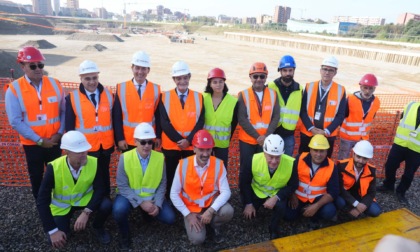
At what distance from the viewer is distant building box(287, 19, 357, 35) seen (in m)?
64.8

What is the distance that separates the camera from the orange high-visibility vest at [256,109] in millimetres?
4812

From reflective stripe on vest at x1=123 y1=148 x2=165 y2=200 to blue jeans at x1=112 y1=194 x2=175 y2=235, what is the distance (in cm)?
22

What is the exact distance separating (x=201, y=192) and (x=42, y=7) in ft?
727

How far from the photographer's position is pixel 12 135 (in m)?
6.90

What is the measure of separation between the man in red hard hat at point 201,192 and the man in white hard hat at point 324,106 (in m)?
2.05

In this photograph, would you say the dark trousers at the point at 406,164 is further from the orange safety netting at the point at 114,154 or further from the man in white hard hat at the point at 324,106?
the man in white hard hat at the point at 324,106

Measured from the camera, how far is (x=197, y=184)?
4.09 metres

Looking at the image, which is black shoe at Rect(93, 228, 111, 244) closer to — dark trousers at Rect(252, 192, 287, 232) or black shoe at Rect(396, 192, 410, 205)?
dark trousers at Rect(252, 192, 287, 232)

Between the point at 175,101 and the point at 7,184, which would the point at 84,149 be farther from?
the point at 7,184

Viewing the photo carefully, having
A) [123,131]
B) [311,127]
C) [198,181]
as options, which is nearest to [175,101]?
[123,131]

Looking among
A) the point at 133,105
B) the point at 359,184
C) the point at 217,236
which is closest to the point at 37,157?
the point at 133,105

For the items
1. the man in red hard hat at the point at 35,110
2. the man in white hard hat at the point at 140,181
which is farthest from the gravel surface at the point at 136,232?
the man in red hard hat at the point at 35,110

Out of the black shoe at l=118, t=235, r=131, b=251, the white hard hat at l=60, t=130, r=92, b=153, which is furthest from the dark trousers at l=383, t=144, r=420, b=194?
the white hard hat at l=60, t=130, r=92, b=153

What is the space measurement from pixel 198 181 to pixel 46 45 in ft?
126
